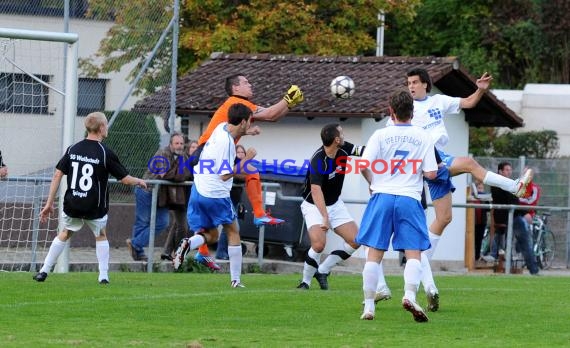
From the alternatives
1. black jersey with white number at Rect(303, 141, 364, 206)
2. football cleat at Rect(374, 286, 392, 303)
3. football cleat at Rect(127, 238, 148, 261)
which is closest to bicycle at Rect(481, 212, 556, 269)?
football cleat at Rect(127, 238, 148, 261)

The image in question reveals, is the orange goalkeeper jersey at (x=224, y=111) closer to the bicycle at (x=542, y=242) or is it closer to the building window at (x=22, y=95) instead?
the building window at (x=22, y=95)

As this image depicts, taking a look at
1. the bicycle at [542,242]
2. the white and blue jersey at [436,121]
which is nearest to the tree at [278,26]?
the bicycle at [542,242]

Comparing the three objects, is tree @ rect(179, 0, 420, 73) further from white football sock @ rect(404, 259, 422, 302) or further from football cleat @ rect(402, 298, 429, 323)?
football cleat @ rect(402, 298, 429, 323)

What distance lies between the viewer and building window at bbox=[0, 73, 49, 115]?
57.7 ft

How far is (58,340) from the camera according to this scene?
9.27 metres

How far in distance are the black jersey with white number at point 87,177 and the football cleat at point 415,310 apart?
4.44 metres

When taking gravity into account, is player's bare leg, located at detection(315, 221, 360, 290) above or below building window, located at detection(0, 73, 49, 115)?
below

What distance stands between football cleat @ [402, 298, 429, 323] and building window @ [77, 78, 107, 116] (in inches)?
392

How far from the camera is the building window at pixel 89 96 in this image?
64.6ft

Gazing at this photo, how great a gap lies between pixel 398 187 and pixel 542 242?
48.0 ft

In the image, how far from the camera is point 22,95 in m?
17.6

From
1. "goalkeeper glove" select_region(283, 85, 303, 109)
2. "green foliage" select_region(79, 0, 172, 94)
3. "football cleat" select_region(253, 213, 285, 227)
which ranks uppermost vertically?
"green foliage" select_region(79, 0, 172, 94)

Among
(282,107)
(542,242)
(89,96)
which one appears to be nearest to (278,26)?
(542,242)

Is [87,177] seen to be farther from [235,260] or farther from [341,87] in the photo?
[341,87]
